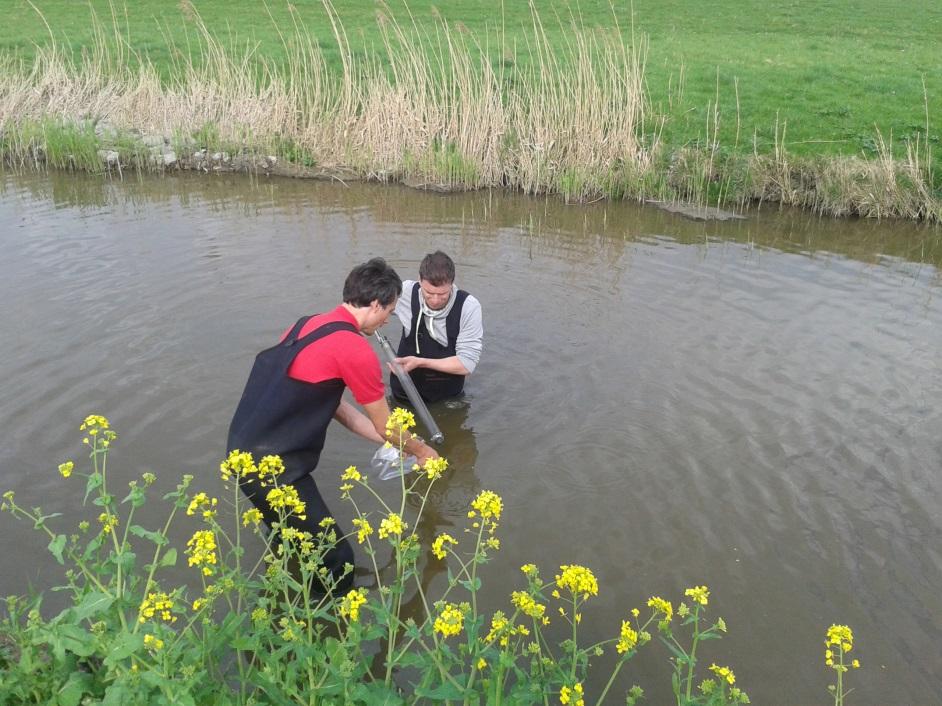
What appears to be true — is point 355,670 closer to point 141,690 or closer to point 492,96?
point 141,690

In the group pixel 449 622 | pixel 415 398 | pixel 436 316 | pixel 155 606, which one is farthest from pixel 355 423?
pixel 449 622

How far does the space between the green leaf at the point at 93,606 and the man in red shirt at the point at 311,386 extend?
130 centimetres

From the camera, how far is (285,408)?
13.1ft

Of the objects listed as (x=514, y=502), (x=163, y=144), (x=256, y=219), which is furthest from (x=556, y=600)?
(x=163, y=144)

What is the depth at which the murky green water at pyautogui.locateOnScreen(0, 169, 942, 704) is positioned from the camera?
4547 mm

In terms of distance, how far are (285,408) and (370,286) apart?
2.56ft

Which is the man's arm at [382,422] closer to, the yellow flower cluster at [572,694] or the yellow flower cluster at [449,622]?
the yellow flower cluster at [449,622]

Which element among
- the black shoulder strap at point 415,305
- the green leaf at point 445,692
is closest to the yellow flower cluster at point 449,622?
the green leaf at point 445,692

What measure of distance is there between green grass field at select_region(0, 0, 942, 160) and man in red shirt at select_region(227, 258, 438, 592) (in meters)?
8.42

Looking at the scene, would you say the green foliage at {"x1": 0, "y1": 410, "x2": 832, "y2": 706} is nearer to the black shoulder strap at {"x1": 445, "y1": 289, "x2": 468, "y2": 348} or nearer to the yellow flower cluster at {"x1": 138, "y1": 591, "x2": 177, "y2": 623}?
the yellow flower cluster at {"x1": 138, "y1": 591, "x2": 177, "y2": 623}

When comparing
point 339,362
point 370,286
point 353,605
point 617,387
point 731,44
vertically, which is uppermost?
point 731,44

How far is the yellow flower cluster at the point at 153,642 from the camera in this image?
95.9 inches

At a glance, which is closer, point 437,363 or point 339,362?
point 339,362

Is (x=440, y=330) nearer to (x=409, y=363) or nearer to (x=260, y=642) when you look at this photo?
(x=409, y=363)
